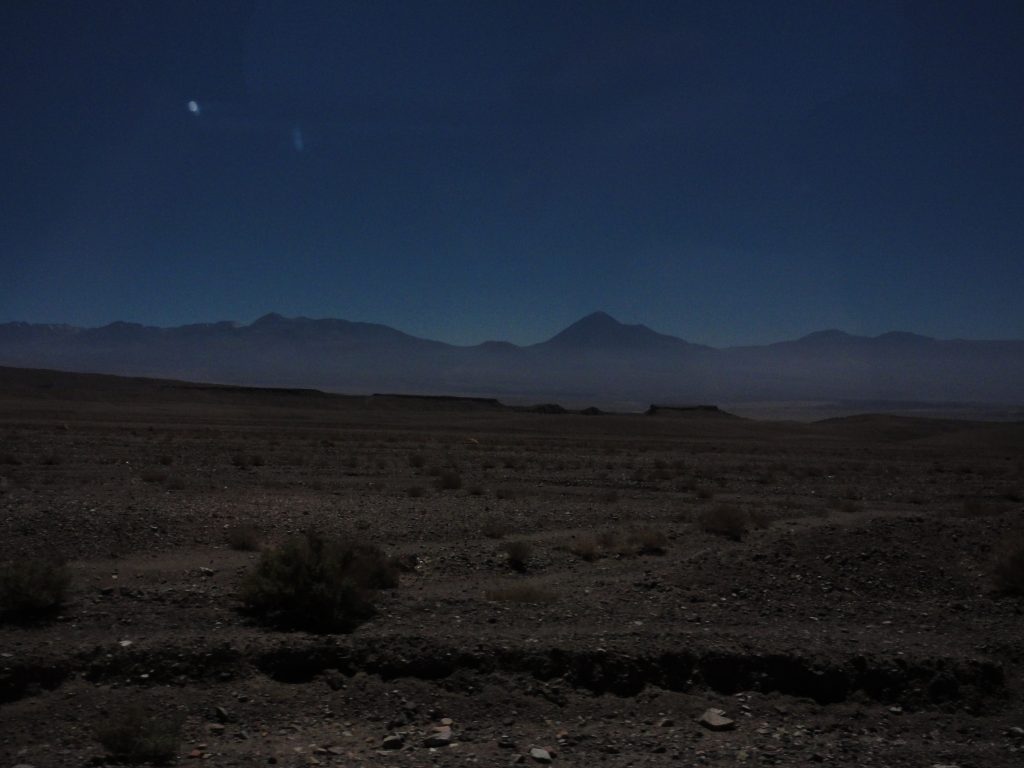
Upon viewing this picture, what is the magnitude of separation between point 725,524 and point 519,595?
760 cm

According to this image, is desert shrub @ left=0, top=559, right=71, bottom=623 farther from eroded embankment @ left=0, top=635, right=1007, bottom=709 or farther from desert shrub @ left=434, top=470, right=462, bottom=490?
desert shrub @ left=434, top=470, right=462, bottom=490

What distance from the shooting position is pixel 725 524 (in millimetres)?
18141

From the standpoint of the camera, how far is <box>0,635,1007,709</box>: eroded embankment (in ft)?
29.1

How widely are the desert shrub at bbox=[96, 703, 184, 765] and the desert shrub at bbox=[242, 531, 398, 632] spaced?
274 cm

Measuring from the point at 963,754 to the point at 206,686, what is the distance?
6.84 m

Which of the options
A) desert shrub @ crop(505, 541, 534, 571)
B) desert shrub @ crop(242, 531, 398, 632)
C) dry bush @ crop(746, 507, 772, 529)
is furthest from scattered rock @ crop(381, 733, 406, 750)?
dry bush @ crop(746, 507, 772, 529)

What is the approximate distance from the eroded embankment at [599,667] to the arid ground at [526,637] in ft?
0.08

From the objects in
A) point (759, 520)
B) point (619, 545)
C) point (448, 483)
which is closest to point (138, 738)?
point (619, 545)

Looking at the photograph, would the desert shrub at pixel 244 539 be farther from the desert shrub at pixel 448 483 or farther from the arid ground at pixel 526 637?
the desert shrub at pixel 448 483

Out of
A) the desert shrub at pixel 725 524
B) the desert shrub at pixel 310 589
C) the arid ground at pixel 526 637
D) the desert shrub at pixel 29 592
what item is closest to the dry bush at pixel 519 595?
the arid ground at pixel 526 637

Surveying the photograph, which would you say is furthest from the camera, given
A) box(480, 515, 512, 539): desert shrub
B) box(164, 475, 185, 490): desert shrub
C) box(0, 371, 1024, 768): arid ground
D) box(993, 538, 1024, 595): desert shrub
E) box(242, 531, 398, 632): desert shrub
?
box(164, 475, 185, 490): desert shrub

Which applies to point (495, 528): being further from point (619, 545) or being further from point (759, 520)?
point (759, 520)

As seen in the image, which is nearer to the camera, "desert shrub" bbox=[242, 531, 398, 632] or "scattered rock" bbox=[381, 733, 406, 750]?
"scattered rock" bbox=[381, 733, 406, 750]

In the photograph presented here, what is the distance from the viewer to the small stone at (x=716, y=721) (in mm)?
8148
